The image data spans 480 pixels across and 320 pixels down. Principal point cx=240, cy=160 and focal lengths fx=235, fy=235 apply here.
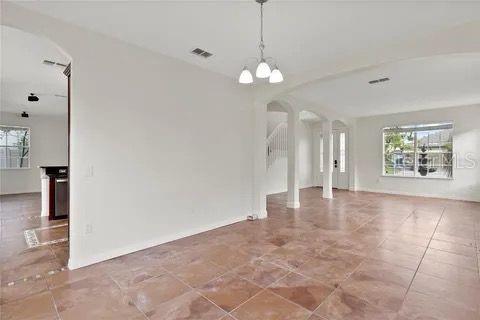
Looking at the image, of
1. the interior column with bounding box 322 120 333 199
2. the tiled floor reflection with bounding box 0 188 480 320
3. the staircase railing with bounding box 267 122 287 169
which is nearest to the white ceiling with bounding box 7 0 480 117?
the tiled floor reflection with bounding box 0 188 480 320

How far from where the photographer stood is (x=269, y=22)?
2.75 metres

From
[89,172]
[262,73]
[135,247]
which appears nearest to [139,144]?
[89,172]

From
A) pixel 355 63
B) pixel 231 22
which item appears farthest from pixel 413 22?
pixel 231 22

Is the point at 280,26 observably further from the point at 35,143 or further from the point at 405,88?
the point at 35,143

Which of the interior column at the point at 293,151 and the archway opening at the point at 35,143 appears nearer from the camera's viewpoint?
the archway opening at the point at 35,143

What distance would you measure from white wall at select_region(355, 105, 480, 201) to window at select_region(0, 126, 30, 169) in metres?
12.3

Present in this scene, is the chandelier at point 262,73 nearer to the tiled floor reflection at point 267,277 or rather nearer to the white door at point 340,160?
the tiled floor reflection at point 267,277

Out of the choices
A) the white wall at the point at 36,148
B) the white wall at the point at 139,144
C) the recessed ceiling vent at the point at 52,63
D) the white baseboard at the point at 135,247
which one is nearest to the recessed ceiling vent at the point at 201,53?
the white wall at the point at 139,144

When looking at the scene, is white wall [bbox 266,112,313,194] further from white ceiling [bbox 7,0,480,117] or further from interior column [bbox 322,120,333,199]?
white ceiling [bbox 7,0,480,117]

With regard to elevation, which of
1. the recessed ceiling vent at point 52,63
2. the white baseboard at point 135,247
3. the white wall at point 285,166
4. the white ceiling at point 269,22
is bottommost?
the white baseboard at point 135,247

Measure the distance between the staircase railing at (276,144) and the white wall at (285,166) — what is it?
7.8 inches

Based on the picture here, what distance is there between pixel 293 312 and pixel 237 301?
1.64 feet

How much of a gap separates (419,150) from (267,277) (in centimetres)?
807

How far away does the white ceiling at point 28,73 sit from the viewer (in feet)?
10.6
